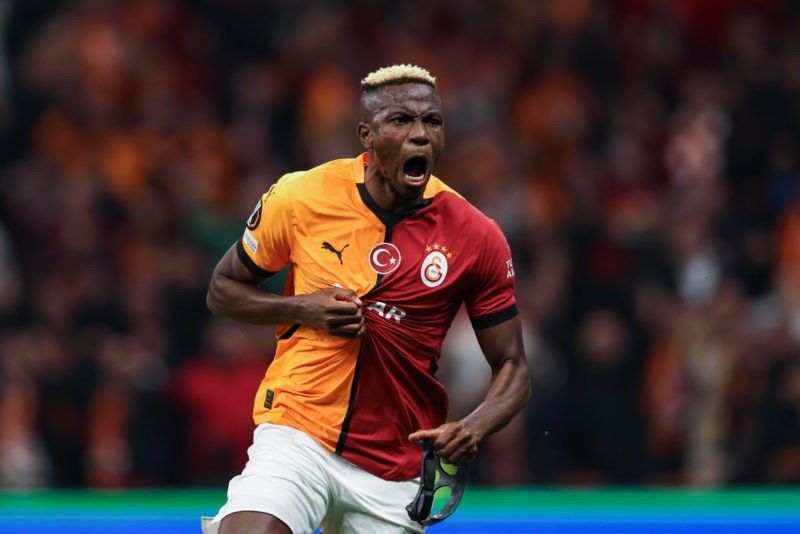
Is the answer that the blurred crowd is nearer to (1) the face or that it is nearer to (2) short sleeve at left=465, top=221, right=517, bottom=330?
(2) short sleeve at left=465, top=221, right=517, bottom=330

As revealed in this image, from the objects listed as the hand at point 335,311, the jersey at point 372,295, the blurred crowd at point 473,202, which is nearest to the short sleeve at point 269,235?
the jersey at point 372,295

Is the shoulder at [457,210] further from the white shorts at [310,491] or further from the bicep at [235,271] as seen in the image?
the white shorts at [310,491]

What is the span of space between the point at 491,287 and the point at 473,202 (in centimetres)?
513

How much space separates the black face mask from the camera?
Result: 455 cm

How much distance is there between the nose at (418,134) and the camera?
464 cm

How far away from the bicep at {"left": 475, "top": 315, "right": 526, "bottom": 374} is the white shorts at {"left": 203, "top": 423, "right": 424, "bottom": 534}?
50 centimetres

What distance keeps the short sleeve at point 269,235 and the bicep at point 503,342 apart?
2.42ft

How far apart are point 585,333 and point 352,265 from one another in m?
4.35

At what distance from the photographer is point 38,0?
38.4 feet

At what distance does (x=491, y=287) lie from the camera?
4840 millimetres

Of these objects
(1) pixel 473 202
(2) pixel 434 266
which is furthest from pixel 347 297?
(1) pixel 473 202

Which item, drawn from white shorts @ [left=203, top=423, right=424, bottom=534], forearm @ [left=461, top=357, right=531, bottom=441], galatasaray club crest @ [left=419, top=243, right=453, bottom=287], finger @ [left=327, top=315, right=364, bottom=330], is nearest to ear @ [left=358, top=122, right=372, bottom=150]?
galatasaray club crest @ [left=419, top=243, right=453, bottom=287]

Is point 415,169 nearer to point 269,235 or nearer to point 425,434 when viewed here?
point 269,235

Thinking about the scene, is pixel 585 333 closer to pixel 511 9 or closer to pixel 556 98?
pixel 556 98
